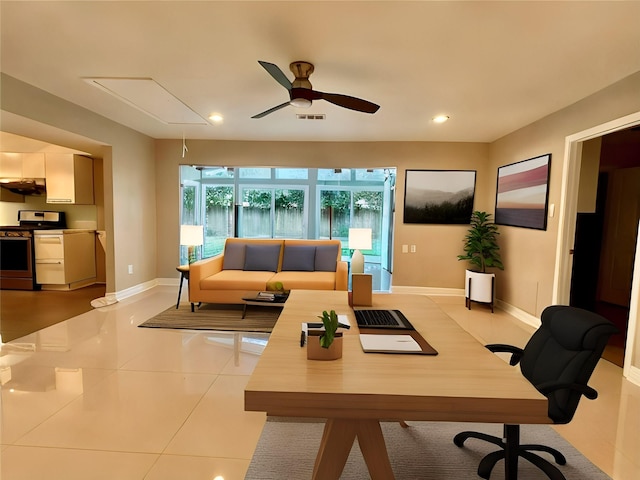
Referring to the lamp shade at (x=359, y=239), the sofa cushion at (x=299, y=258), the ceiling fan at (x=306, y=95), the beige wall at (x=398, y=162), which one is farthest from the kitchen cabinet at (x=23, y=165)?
the lamp shade at (x=359, y=239)

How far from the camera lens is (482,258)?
16.0 feet

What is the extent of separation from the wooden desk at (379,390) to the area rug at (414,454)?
0.46 metres

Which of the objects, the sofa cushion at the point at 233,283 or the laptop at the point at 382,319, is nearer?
the laptop at the point at 382,319

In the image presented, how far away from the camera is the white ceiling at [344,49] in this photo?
210 cm

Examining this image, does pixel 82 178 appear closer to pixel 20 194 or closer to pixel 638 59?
pixel 20 194

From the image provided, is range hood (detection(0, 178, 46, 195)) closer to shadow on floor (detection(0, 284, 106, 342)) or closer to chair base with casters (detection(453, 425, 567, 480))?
shadow on floor (detection(0, 284, 106, 342))

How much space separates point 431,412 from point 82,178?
6.34 metres

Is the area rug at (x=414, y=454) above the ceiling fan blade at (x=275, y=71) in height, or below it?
below

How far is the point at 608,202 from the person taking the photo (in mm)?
5000

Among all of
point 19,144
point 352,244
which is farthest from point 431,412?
point 19,144

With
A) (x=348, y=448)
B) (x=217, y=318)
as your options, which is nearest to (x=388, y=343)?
(x=348, y=448)

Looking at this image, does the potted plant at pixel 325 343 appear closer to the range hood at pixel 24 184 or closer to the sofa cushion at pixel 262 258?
the sofa cushion at pixel 262 258

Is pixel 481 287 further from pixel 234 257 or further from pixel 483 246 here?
pixel 234 257

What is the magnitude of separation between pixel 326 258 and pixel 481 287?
87.5 inches
